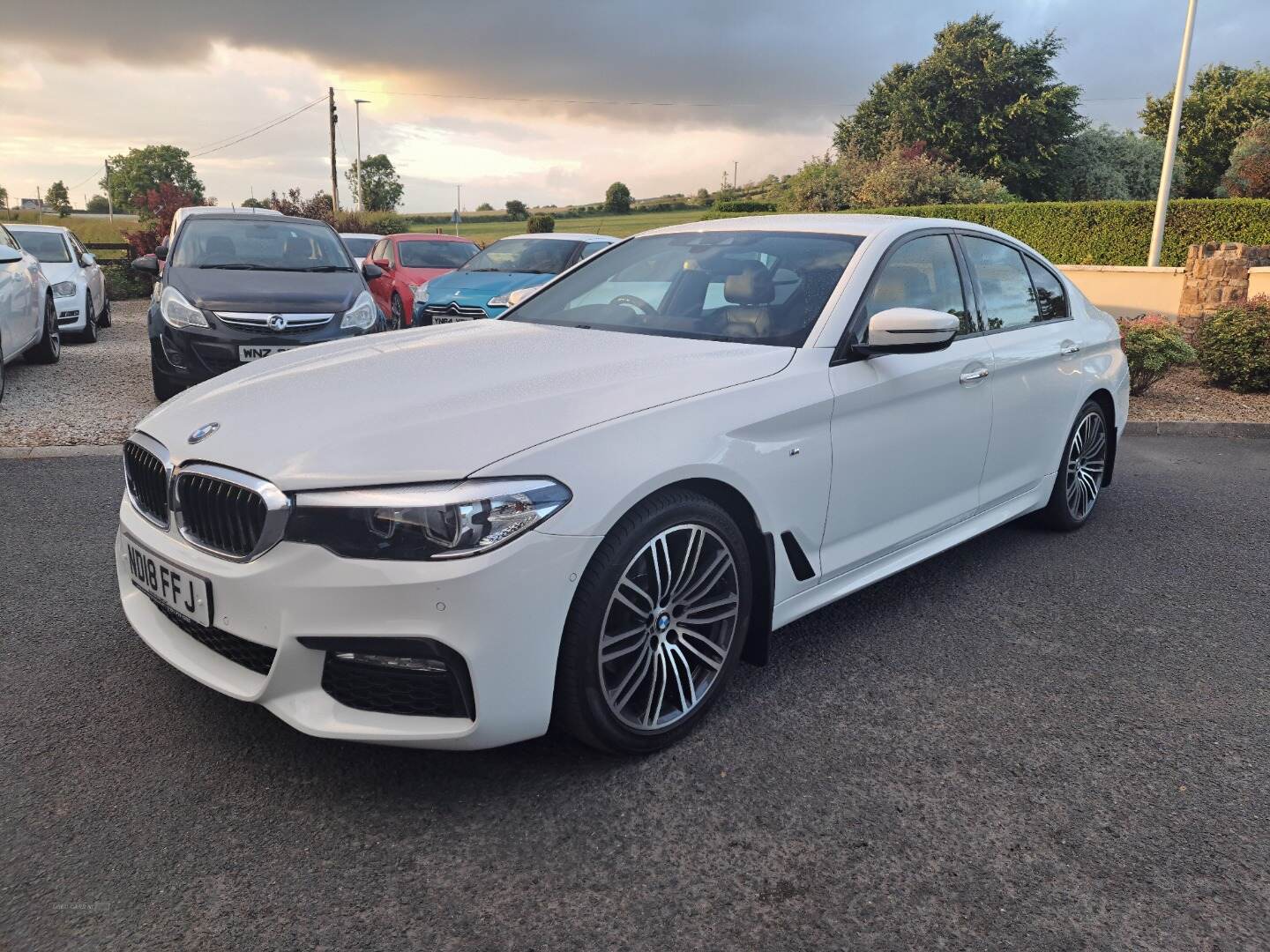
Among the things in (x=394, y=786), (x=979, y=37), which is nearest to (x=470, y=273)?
(x=394, y=786)

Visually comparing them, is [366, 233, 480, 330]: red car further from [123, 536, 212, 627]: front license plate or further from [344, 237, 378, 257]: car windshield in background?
[123, 536, 212, 627]: front license plate

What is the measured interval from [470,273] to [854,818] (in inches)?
405

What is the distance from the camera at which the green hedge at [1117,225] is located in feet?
77.5

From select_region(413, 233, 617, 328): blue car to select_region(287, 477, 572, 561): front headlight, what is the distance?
803 cm

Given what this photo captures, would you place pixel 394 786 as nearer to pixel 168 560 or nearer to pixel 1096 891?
pixel 168 560

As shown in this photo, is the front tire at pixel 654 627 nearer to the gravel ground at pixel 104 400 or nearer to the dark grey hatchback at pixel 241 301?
the dark grey hatchback at pixel 241 301

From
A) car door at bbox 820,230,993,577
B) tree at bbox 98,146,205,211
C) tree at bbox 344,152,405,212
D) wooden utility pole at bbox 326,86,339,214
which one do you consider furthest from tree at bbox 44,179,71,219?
car door at bbox 820,230,993,577

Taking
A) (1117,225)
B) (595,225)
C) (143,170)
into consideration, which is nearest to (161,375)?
(1117,225)

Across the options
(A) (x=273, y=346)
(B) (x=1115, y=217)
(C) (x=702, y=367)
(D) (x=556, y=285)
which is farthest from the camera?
(B) (x=1115, y=217)

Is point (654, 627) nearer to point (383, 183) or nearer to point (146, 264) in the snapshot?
point (146, 264)

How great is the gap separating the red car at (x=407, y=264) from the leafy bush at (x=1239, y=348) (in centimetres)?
903

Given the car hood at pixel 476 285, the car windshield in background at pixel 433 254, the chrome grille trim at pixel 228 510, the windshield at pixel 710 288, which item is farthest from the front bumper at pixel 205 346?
the car windshield in background at pixel 433 254

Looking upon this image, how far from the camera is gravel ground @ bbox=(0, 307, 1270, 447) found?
7.20 metres

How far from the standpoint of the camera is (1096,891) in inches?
90.9
